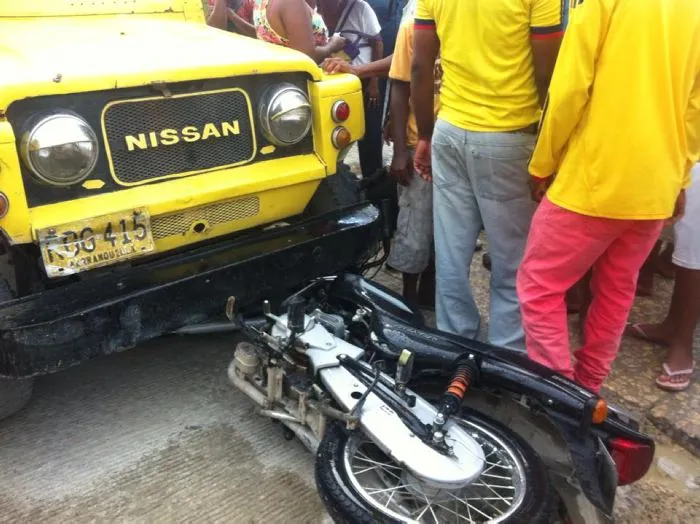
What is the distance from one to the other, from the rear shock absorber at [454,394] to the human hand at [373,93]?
8.83ft

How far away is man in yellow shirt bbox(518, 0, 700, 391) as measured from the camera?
206 centimetres

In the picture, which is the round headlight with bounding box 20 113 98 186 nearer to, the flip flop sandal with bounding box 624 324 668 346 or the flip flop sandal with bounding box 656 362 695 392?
the flip flop sandal with bounding box 656 362 695 392

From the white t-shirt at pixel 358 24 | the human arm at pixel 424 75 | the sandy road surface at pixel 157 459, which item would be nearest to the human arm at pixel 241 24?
the white t-shirt at pixel 358 24

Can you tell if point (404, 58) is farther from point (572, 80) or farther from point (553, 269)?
point (553, 269)

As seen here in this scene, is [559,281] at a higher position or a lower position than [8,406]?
higher

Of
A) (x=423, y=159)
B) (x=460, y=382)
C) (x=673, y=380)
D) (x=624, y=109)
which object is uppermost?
(x=624, y=109)

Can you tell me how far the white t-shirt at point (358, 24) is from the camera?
456 cm

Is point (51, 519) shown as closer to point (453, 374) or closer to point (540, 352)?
point (453, 374)

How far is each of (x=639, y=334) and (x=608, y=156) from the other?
1.58 metres

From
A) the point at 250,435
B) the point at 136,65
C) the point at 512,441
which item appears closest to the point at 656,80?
the point at 512,441

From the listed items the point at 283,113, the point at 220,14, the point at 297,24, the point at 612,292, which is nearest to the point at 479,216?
the point at 612,292

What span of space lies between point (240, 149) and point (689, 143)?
1748mm

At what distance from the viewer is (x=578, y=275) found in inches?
98.0

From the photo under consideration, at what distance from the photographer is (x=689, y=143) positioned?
7.63 ft
